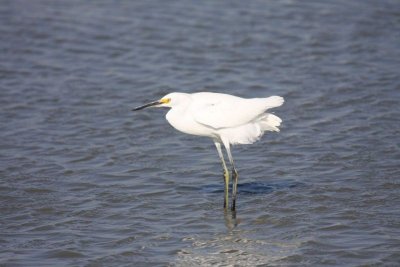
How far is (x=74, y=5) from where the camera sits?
16.1 metres

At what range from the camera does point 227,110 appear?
8.00 m

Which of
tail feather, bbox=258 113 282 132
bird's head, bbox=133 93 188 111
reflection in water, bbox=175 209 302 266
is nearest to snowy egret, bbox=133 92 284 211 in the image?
bird's head, bbox=133 93 188 111

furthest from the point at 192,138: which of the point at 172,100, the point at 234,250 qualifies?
the point at 234,250

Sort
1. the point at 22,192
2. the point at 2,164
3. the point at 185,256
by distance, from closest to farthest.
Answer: the point at 185,256 < the point at 22,192 < the point at 2,164

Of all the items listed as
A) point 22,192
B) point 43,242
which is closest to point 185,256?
point 43,242

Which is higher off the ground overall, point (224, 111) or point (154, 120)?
point (224, 111)

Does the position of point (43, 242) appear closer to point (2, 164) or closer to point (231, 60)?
point (2, 164)

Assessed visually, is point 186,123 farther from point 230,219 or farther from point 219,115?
point 230,219

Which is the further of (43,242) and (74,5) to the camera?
(74,5)

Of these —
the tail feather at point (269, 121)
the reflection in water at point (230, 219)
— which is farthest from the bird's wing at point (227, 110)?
the reflection in water at point (230, 219)

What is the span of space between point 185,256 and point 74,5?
10.1 m

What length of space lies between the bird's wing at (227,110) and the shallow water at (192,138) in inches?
36.2

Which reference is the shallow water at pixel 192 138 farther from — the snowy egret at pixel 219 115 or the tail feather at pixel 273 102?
the tail feather at pixel 273 102

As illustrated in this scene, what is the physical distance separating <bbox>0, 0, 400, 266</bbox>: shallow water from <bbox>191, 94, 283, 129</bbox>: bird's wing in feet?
3.02
